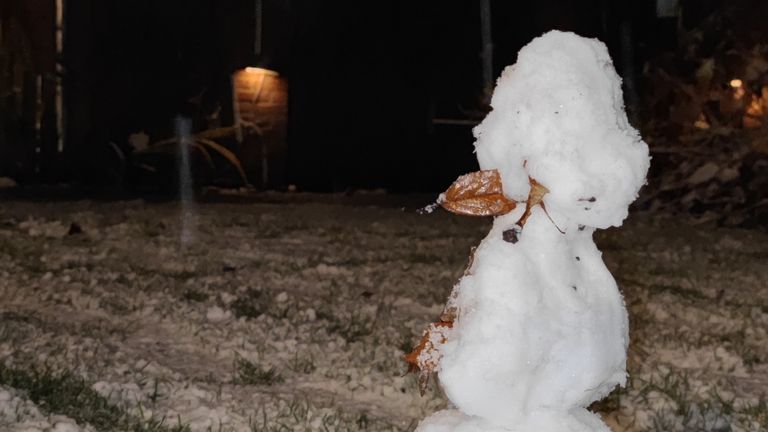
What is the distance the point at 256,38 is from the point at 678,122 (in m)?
6.03

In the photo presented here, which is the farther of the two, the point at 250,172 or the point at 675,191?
the point at 250,172

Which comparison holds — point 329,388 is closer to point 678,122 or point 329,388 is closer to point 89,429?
point 89,429

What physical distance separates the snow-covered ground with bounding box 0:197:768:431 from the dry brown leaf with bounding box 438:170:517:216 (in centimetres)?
131

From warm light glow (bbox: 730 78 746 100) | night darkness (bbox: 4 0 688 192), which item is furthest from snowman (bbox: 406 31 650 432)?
night darkness (bbox: 4 0 688 192)

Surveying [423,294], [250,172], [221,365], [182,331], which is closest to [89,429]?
[221,365]

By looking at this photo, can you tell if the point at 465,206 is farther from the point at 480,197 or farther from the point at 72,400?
the point at 72,400

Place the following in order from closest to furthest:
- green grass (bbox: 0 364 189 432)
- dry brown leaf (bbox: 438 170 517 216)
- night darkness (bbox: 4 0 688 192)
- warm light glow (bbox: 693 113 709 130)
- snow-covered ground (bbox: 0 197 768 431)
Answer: dry brown leaf (bbox: 438 170 517 216) → green grass (bbox: 0 364 189 432) → snow-covered ground (bbox: 0 197 768 431) → warm light glow (bbox: 693 113 709 130) → night darkness (bbox: 4 0 688 192)

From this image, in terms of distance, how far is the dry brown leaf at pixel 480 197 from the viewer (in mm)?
1541

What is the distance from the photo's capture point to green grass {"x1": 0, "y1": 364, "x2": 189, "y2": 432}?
2596mm

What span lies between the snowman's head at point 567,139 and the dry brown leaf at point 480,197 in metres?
0.02

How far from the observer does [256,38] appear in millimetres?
12016

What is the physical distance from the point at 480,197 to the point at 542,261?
0.53 ft

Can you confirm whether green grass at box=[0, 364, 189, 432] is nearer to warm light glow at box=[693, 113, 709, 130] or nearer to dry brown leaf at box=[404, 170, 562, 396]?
dry brown leaf at box=[404, 170, 562, 396]

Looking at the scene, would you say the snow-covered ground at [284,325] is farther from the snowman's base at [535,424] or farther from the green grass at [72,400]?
the snowman's base at [535,424]
